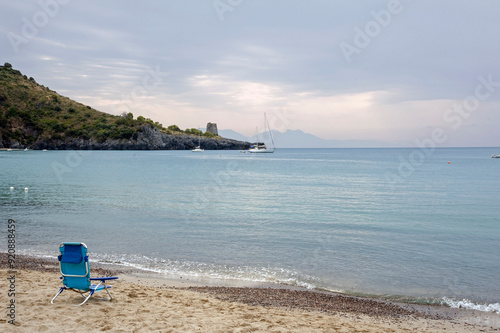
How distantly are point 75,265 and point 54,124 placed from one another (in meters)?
176

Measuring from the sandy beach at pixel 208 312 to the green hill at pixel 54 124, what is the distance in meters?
165

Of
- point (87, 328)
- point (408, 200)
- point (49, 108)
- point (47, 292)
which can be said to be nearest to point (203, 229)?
point (47, 292)

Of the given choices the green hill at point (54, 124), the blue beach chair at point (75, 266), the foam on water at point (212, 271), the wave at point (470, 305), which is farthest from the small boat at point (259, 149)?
the blue beach chair at point (75, 266)

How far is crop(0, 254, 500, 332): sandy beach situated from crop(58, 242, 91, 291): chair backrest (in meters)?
0.44

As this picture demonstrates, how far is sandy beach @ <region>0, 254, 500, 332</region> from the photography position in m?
7.11

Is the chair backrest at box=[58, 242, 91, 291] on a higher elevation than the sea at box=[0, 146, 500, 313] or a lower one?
higher

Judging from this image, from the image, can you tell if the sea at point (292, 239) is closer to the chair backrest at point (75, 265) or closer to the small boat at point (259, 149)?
the chair backrest at point (75, 265)

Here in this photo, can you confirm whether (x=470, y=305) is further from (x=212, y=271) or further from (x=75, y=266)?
(x=75, y=266)

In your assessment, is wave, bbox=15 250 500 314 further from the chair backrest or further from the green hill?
the green hill

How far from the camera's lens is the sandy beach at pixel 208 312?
7105 millimetres

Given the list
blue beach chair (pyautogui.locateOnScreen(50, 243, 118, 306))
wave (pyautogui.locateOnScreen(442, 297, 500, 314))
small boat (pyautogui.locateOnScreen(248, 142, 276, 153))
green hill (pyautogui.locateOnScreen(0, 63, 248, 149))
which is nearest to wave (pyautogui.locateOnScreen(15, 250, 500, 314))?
wave (pyautogui.locateOnScreen(442, 297, 500, 314))

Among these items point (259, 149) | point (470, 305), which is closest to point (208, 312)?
point (470, 305)

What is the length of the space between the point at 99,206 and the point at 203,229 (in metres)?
10.9

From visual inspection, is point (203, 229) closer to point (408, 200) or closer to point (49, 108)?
point (408, 200)
